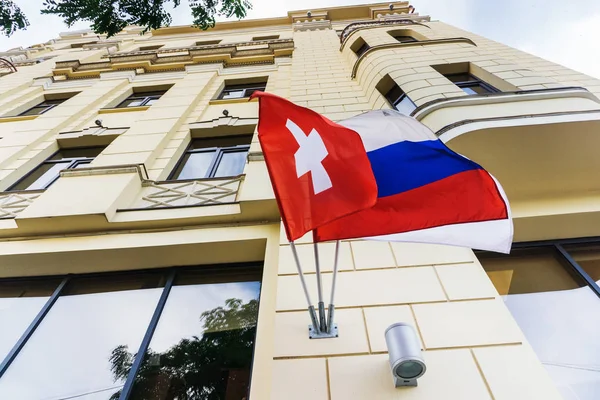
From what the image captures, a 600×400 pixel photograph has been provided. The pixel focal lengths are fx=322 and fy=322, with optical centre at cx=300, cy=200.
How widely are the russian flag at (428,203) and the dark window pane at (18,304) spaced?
4.41 meters

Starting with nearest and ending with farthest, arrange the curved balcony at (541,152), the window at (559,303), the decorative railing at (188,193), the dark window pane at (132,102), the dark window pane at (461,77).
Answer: the window at (559,303) → the curved balcony at (541,152) → the decorative railing at (188,193) → the dark window pane at (461,77) → the dark window pane at (132,102)

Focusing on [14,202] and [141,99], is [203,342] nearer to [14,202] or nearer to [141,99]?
[14,202]

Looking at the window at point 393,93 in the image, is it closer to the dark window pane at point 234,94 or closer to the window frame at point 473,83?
the window frame at point 473,83

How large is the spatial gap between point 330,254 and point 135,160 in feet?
16.2

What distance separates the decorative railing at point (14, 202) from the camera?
626cm

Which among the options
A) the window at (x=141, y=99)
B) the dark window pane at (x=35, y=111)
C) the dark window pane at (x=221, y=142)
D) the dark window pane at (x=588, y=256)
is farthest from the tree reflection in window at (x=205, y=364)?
the dark window pane at (x=35, y=111)

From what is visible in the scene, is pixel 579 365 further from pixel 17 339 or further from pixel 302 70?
pixel 302 70

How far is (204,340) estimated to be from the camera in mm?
4094

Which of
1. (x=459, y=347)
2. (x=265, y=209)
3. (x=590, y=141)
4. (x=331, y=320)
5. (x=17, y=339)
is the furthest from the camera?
(x=265, y=209)

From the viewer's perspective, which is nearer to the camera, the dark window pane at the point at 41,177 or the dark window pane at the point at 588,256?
the dark window pane at the point at 588,256

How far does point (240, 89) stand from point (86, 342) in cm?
1039

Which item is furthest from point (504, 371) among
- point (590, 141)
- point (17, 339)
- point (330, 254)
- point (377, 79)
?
point (377, 79)

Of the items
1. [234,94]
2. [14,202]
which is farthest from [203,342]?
[234,94]

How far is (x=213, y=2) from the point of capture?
5301 millimetres
